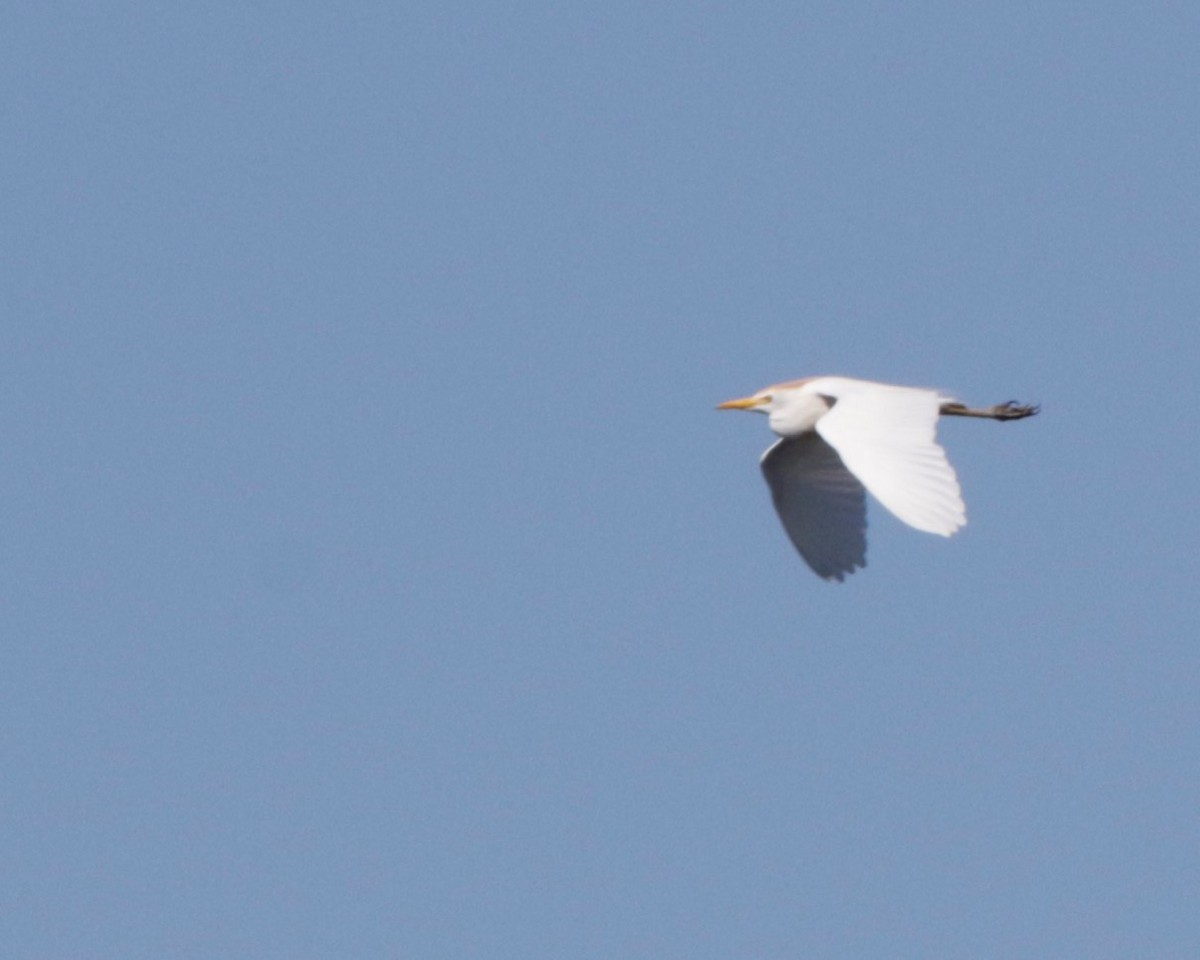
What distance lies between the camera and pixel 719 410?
17.0 m

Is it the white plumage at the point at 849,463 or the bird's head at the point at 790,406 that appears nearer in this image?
the white plumage at the point at 849,463

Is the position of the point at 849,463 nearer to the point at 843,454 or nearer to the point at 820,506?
the point at 843,454

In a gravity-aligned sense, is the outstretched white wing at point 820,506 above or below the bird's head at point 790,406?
below

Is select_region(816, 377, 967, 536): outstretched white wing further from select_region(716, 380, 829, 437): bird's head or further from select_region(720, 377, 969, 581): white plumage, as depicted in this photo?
select_region(716, 380, 829, 437): bird's head

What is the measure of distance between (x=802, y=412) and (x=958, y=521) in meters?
3.55

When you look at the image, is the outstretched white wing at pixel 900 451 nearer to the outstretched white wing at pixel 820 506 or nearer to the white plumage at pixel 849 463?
the white plumage at pixel 849 463

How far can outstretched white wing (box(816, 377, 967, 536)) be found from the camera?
12.9m

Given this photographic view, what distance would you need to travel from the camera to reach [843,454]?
13633mm

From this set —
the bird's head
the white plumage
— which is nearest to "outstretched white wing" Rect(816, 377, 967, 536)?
the white plumage

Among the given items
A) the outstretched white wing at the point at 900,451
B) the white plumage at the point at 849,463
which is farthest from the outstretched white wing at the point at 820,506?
the outstretched white wing at the point at 900,451

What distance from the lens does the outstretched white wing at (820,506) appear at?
16531mm

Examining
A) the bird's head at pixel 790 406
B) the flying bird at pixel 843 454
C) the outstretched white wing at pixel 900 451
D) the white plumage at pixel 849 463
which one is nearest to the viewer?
the outstretched white wing at pixel 900 451

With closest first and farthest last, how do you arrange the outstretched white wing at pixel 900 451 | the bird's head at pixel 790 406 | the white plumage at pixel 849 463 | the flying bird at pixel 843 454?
the outstretched white wing at pixel 900 451 < the white plumage at pixel 849 463 < the flying bird at pixel 843 454 < the bird's head at pixel 790 406

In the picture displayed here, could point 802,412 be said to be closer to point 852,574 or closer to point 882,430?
point 852,574
